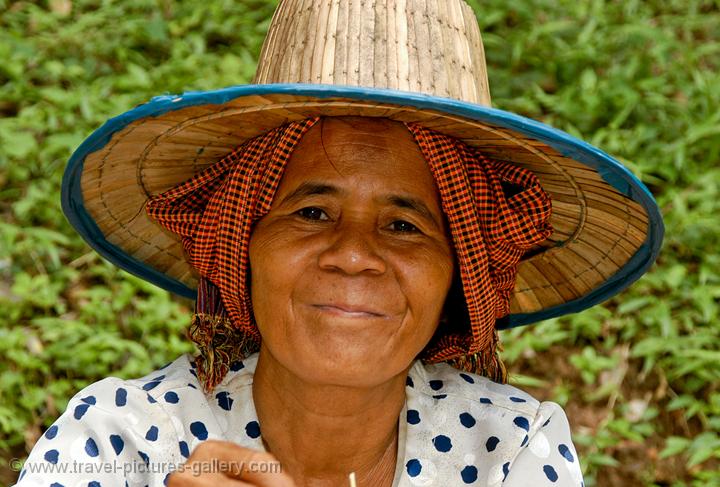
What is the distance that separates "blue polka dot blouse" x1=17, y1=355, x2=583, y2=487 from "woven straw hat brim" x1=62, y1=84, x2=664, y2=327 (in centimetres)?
34

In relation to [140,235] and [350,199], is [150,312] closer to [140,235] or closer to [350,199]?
[140,235]

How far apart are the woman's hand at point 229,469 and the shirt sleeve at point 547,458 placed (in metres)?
0.79

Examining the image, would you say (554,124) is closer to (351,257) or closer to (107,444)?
(351,257)

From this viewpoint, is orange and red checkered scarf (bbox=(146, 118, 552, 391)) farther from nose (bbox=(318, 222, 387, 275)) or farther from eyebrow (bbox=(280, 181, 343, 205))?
nose (bbox=(318, 222, 387, 275))

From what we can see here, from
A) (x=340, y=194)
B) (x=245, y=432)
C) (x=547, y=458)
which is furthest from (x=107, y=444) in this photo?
(x=547, y=458)

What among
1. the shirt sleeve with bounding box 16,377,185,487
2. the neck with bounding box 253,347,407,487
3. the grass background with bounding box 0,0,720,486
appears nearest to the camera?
the shirt sleeve with bounding box 16,377,185,487

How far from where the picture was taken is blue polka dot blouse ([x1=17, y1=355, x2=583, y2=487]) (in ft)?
6.93

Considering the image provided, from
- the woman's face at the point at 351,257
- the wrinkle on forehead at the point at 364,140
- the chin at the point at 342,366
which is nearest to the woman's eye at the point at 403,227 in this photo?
the woman's face at the point at 351,257

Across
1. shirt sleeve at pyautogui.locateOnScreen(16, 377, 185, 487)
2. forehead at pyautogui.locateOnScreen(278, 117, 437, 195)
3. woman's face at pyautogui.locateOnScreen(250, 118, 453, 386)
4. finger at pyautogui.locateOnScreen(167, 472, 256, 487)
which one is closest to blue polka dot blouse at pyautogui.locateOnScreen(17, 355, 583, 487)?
shirt sleeve at pyautogui.locateOnScreen(16, 377, 185, 487)

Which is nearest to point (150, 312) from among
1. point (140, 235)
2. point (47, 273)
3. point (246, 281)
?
point (47, 273)

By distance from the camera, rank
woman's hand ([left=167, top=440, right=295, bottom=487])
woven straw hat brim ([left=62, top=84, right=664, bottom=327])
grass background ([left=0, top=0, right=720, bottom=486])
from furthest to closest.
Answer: grass background ([left=0, top=0, right=720, bottom=486]) → woven straw hat brim ([left=62, top=84, right=664, bottom=327]) → woman's hand ([left=167, top=440, right=295, bottom=487])

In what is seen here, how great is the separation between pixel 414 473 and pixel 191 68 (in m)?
2.86

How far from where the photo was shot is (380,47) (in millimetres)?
2035

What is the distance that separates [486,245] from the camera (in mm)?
2328
